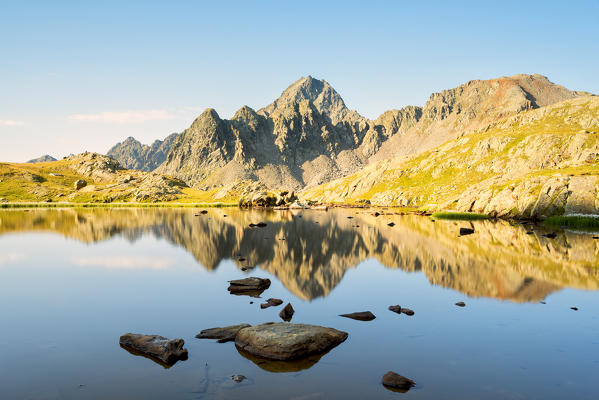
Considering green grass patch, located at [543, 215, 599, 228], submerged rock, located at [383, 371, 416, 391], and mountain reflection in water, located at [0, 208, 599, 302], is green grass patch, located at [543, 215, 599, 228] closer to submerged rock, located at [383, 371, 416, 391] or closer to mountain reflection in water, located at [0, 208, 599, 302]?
mountain reflection in water, located at [0, 208, 599, 302]

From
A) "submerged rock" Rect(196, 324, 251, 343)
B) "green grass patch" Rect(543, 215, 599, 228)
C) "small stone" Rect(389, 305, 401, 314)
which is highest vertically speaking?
"green grass patch" Rect(543, 215, 599, 228)

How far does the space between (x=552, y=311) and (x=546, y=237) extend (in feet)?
156

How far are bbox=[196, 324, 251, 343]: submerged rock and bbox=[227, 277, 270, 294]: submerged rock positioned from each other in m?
9.03

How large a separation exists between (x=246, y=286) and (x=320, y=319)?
939cm

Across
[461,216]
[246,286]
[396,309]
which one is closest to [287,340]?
[396,309]

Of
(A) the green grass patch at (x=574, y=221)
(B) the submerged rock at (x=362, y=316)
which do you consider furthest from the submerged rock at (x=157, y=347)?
(A) the green grass patch at (x=574, y=221)

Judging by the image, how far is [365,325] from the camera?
2144 cm

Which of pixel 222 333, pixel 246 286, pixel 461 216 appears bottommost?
pixel 246 286

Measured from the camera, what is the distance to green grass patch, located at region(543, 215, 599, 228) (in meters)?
83.2

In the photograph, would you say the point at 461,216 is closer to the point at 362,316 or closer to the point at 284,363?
the point at 362,316

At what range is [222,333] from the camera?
19469 mm

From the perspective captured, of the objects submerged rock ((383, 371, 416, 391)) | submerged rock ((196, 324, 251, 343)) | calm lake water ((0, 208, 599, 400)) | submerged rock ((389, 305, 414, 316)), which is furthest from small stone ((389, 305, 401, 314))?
submerged rock ((196, 324, 251, 343))

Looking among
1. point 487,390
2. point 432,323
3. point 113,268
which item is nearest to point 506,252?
point 432,323

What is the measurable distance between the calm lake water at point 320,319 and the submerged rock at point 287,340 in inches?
25.9
